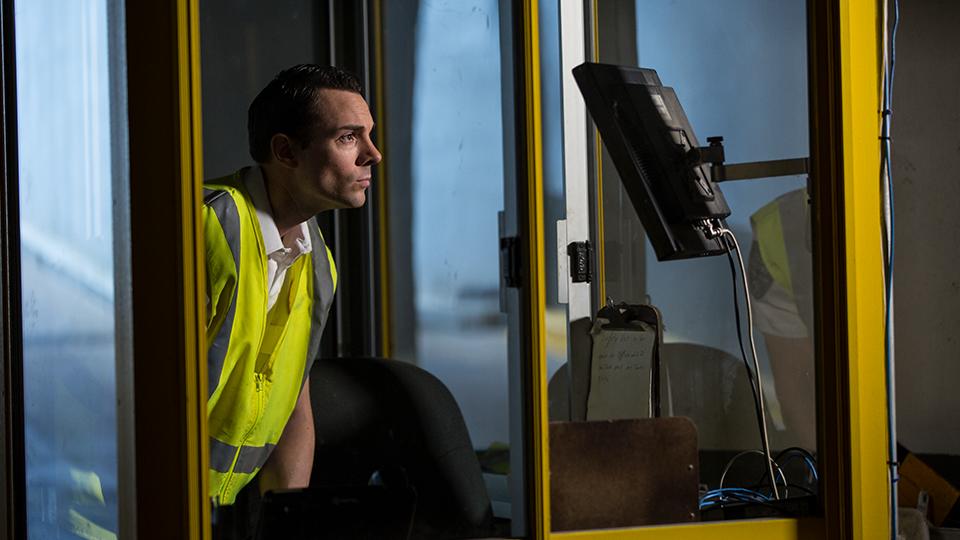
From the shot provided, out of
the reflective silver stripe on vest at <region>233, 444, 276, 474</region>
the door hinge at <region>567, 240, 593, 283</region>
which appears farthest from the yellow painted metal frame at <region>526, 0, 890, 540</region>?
the reflective silver stripe on vest at <region>233, 444, 276, 474</region>

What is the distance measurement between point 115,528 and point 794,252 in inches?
57.1

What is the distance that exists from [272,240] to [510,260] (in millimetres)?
508

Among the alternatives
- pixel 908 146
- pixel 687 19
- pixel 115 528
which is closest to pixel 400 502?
pixel 115 528

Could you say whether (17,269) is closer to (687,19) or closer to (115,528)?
(115,528)

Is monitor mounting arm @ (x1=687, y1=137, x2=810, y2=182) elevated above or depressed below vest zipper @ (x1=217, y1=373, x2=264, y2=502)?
above

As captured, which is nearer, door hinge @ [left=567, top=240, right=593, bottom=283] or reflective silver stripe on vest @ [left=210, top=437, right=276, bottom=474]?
reflective silver stripe on vest @ [left=210, top=437, right=276, bottom=474]

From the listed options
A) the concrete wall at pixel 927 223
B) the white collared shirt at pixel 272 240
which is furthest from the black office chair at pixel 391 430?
the concrete wall at pixel 927 223

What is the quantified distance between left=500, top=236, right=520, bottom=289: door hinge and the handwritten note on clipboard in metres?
0.27

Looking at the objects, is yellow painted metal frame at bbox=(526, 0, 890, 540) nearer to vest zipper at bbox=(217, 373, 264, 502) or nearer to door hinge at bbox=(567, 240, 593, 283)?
door hinge at bbox=(567, 240, 593, 283)

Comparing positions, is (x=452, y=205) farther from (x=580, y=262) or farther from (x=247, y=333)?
(x=247, y=333)

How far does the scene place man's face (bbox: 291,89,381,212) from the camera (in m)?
2.35

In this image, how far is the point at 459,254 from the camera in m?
2.46

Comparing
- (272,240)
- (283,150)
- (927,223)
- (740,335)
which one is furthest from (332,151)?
(927,223)

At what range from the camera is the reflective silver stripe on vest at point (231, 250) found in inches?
80.0
